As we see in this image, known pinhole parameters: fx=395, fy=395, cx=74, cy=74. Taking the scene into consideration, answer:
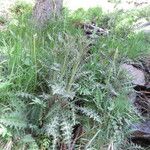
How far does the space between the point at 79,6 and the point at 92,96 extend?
4.87 metres

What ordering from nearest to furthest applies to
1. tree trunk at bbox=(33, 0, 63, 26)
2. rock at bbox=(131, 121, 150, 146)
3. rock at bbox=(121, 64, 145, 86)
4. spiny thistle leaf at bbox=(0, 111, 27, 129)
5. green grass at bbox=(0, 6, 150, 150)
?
spiny thistle leaf at bbox=(0, 111, 27, 129), green grass at bbox=(0, 6, 150, 150), rock at bbox=(131, 121, 150, 146), rock at bbox=(121, 64, 145, 86), tree trunk at bbox=(33, 0, 63, 26)

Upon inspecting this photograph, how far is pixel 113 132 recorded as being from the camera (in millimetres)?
4156

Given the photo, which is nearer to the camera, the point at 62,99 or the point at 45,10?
the point at 62,99

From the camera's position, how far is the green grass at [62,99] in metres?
4.00

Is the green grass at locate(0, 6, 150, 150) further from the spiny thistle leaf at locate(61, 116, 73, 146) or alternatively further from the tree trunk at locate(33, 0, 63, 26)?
the tree trunk at locate(33, 0, 63, 26)

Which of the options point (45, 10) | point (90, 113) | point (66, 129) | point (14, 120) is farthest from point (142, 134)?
point (45, 10)

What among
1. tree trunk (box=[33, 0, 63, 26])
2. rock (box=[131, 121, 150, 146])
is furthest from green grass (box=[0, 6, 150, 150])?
tree trunk (box=[33, 0, 63, 26])

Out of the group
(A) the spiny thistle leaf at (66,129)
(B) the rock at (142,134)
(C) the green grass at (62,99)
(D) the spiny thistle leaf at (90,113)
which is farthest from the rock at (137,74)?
(A) the spiny thistle leaf at (66,129)

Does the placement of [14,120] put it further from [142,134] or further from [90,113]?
[142,134]

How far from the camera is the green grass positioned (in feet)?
13.1

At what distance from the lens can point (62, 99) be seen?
13.6ft

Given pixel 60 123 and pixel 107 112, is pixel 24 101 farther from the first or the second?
pixel 107 112

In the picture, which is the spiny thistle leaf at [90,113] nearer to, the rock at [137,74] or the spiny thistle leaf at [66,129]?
the spiny thistle leaf at [66,129]

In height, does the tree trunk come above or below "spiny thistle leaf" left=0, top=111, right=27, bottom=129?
above
